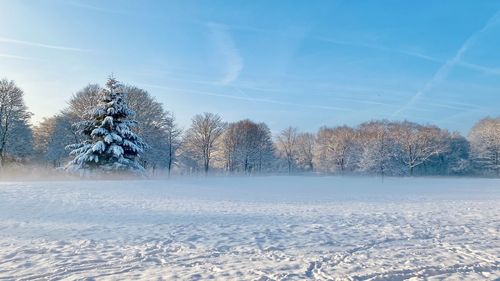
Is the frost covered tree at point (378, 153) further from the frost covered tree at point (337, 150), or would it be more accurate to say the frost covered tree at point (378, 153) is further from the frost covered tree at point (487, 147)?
the frost covered tree at point (487, 147)

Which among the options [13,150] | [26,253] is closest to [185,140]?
[13,150]

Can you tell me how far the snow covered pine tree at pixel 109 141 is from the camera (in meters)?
29.4

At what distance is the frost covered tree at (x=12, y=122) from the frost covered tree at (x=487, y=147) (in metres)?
78.3

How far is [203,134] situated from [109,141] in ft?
105

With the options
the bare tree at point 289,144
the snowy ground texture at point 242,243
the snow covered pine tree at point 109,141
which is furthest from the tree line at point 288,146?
the snowy ground texture at point 242,243

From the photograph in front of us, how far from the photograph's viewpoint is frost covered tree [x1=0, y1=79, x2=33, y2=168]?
1449 inches

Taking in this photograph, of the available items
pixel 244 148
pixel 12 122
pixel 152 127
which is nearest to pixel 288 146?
pixel 244 148

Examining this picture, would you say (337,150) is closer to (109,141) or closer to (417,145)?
(417,145)

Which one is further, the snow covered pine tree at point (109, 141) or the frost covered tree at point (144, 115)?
the frost covered tree at point (144, 115)

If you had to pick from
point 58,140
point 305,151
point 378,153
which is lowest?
point 58,140

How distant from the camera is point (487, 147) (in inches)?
2692

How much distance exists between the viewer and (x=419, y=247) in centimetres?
756

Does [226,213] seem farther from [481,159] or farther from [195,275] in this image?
[481,159]

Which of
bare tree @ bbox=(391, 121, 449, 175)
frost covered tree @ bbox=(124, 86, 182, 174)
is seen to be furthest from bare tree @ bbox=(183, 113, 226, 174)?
bare tree @ bbox=(391, 121, 449, 175)
